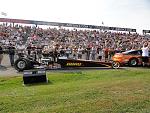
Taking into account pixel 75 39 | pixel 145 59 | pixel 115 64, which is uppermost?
pixel 75 39

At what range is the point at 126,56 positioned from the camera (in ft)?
77.3

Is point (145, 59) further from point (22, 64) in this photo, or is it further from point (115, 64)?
point (22, 64)

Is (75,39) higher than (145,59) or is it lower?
higher

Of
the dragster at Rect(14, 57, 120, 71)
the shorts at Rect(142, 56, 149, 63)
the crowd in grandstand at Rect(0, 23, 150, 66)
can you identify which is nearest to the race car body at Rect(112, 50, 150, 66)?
the shorts at Rect(142, 56, 149, 63)

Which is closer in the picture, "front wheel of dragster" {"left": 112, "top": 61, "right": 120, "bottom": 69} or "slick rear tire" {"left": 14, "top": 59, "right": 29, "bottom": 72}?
"slick rear tire" {"left": 14, "top": 59, "right": 29, "bottom": 72}

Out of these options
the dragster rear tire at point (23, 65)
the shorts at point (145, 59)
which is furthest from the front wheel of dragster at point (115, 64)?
the dragster rear tire at point (23, 65)

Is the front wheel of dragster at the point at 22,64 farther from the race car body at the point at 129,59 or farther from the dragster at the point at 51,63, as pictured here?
the race car body at the point at 129,59

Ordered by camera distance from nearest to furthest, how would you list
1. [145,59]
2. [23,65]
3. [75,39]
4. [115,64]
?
[23,65], [115,64], [145,59], [75,39]

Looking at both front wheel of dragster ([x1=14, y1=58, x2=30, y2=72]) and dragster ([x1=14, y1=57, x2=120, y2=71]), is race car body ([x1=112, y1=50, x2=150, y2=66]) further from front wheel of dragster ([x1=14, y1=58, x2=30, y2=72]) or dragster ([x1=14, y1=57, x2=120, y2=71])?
front wheel of dragster ([x1=14, y1=58, x2=30, y2=72])

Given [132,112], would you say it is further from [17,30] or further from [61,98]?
[17,30]

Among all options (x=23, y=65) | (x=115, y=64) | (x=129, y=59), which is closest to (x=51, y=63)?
(x=23, y=65)

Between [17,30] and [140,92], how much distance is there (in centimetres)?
3402

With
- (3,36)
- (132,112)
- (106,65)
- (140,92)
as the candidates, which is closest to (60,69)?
(106,65)

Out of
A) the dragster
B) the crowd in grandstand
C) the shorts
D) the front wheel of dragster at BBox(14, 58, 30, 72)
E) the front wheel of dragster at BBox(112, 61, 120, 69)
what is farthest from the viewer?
the crowd in grandstand
